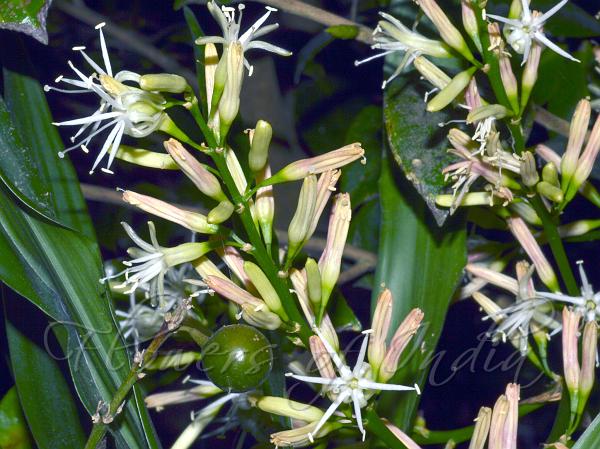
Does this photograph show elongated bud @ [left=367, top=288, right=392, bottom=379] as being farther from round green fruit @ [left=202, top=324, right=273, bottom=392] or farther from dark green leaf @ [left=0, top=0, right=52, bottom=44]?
dark green leaf @ [left=0, top=0, right=52, bottom=44]

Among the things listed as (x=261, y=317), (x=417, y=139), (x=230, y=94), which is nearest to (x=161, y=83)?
(x=230, y=94)

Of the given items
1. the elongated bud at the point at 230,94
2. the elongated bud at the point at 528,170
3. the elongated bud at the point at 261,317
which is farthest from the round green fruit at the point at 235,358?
the elongated bud at the point at 528,170

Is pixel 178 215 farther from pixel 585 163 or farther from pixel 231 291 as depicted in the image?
pixel 585 163

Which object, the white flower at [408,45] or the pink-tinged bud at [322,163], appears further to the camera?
the white flower at [408,45]

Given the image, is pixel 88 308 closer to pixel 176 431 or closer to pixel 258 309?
pixel 258 309

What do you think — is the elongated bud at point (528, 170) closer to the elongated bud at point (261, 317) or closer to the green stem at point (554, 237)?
the green stem at point (554, 237)
